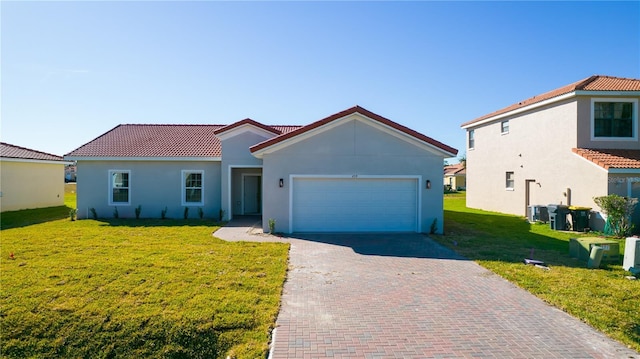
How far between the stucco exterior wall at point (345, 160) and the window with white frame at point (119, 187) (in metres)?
9.12

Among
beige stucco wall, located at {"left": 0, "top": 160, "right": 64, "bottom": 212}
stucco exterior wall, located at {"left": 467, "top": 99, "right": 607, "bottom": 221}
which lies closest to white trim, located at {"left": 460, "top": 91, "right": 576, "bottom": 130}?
stucco exterior wall, located at {"left": 467, "top": 99, "right": 607, "bottom": 221}

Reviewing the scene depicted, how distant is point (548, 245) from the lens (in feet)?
38.7

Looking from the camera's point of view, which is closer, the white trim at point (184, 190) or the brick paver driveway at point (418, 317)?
the brick paver driveway at point (418, 317)

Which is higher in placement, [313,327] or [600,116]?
[600,116]

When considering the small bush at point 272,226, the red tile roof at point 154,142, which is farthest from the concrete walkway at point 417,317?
the red tile roof at point 154,142

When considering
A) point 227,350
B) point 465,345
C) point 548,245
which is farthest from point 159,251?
point 548,245

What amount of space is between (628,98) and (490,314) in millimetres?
16328

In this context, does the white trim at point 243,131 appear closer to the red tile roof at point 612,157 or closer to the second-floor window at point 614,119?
the red tile roof at point 612,157

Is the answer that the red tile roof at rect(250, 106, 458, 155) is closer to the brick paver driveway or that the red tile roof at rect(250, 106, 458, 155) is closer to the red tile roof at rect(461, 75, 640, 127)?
the brick paver driveway

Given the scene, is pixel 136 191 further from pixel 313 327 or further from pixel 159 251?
pixel 313 327

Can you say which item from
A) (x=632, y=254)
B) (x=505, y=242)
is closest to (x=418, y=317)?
(x=632, y=254)

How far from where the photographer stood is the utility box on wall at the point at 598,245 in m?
9.09

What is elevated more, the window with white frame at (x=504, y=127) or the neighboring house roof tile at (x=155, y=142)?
the window with white frame at (x=504, y=127)

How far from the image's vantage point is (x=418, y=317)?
5824 millimetres
